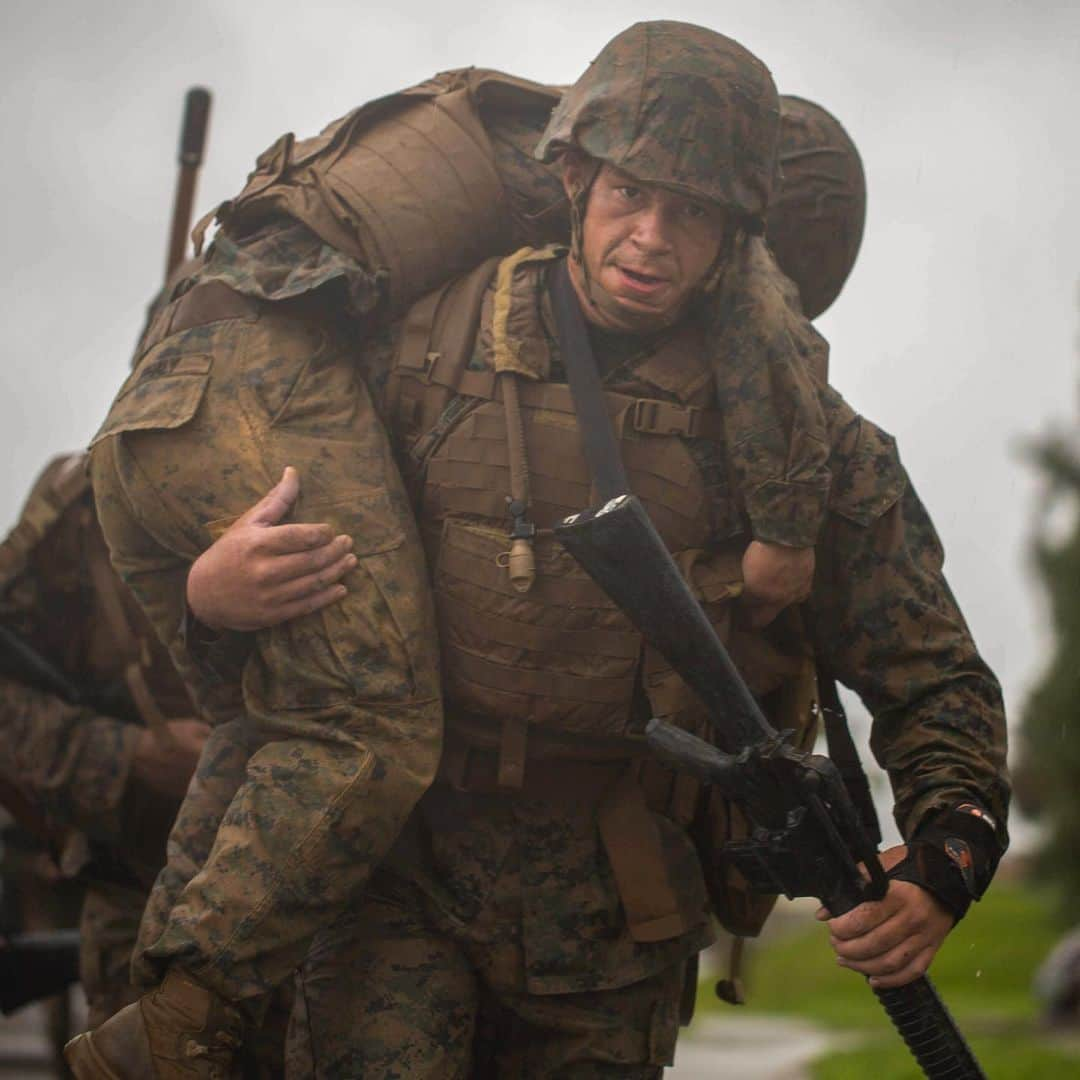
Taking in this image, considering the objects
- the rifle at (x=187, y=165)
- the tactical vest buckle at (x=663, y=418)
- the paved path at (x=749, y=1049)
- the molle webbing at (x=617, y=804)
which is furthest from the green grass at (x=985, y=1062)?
the tactical vest buckle at (x=663, y=418)

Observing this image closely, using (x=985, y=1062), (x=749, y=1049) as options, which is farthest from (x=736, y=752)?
(x=749, y=1049)

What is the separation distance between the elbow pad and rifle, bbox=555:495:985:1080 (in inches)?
4.2

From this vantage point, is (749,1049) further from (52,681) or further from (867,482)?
(867,482)

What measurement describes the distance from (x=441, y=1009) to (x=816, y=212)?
186 centimetres

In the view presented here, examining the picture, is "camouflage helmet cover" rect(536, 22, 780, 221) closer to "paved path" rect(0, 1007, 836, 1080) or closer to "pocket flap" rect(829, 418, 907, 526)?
"pocket flap" rect(829, 418, 907, 526)

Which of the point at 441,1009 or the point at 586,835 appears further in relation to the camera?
the point at 586,835

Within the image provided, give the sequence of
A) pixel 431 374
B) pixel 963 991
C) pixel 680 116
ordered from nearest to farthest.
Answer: pixel 680 116
pixel 431 374
pixel 963 991

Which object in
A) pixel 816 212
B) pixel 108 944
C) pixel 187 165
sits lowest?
pixel 108 944

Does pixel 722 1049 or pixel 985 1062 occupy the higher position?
pixel 985 1062

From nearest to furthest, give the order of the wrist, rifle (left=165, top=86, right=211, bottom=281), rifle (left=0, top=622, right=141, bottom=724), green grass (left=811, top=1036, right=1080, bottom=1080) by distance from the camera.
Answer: the wrist
rifle (left=0, top=622, right=141, bottom=724)
rifle (left=165, top=86, right=211, bottom=281)
green grass (left=811, top=1036, right=1080, bottom=1080)

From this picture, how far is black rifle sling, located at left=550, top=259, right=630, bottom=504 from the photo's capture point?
147 inches

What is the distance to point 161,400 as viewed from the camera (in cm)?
372

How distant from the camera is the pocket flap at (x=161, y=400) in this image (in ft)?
12.1

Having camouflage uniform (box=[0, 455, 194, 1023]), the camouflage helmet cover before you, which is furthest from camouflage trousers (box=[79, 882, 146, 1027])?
the camouflage helmet cover
